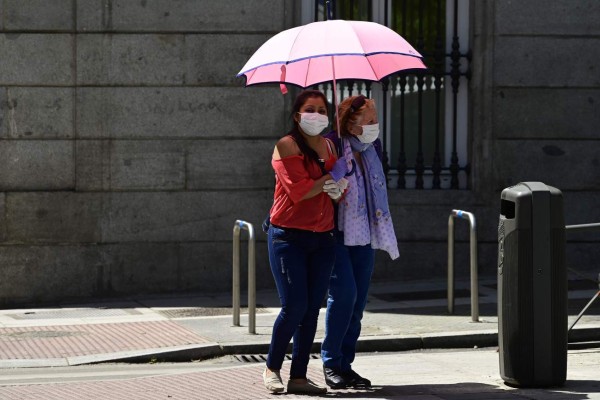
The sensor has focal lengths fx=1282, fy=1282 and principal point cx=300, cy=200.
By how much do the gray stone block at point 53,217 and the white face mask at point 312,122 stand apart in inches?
241

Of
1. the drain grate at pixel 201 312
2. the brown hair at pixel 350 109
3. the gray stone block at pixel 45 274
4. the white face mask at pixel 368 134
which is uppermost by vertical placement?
the brown hair at pixel 350 109

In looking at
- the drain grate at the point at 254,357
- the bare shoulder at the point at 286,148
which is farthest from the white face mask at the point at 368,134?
the drain grate at the point at 254,357

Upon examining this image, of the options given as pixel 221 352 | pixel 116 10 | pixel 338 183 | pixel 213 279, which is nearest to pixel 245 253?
pixel 213 279

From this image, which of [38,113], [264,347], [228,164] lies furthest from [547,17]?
[264,347]

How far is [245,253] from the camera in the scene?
13.6 m

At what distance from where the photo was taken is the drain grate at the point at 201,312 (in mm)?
11953

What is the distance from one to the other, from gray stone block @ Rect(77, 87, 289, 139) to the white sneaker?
237 inches

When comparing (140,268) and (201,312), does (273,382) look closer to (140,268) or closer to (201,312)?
(201,312)

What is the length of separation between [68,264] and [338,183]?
6.29m

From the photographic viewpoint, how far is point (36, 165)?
1338cm

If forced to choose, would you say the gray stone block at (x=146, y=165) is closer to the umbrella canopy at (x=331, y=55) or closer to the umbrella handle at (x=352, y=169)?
the umbrella canopy at (x=331, y=55)

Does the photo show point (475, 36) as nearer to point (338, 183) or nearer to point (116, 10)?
point (116, 10)

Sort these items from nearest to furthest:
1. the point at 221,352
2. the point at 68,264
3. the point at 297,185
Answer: the point at 297,185
the point at 221,352
the point at 68,264

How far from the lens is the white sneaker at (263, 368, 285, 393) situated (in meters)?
7.78
